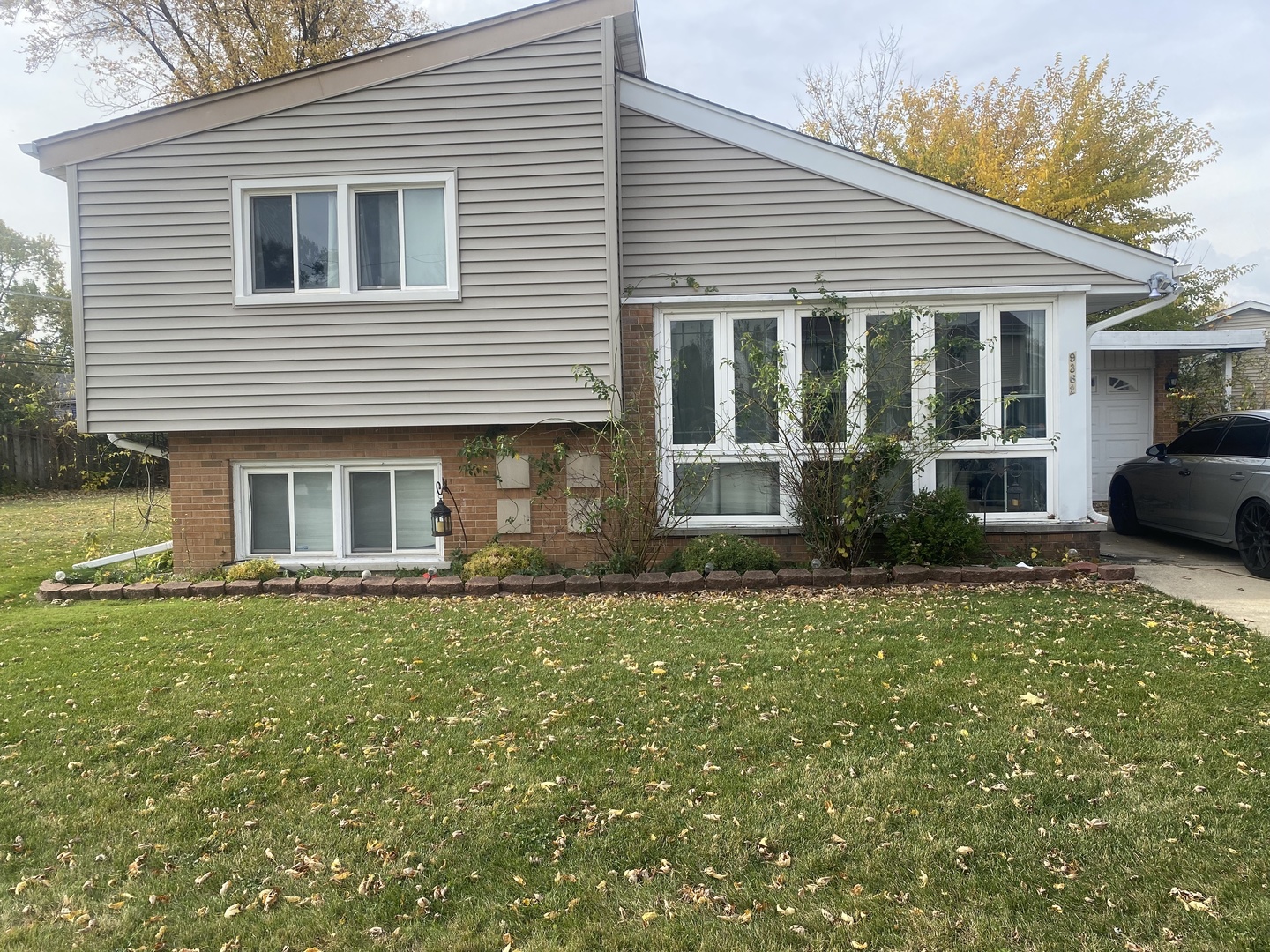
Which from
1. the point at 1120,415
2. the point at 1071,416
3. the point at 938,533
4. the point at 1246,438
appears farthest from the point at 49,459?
the point at 1246,438

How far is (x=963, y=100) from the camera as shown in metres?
18.4

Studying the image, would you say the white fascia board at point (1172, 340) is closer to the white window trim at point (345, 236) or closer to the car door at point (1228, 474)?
the car door at point (1228, 474)

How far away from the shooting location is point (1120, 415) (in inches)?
486

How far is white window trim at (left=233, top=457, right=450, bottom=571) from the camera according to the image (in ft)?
27.4

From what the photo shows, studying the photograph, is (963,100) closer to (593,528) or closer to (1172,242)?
(1172,242)

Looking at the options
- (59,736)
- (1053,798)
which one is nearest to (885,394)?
(1053,798)

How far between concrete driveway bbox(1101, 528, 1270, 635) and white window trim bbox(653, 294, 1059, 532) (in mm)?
1178

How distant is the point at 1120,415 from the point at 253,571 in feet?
39.5

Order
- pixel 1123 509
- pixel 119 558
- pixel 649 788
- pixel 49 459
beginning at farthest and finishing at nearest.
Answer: pixel 49 459
pixel 1123 509
pixel 119 558
pixel 649 788

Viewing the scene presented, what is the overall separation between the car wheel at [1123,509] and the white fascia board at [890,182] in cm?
318

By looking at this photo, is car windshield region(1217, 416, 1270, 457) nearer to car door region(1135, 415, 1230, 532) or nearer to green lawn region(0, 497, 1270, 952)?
car door region(1135, 415, 1230, 532)

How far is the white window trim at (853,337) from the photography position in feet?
26.5

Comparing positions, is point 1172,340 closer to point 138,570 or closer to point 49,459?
point 138,570

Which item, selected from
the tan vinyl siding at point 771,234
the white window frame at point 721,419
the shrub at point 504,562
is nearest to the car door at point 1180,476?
the tan vinyl siding at point 771,234
